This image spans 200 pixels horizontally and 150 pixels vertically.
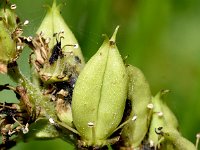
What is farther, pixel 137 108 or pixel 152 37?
pixel 152 37

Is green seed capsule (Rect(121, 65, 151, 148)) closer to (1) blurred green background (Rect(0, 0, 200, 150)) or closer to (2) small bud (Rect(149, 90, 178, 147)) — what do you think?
(2) small bud (Rect(149, 90, 178, 147))

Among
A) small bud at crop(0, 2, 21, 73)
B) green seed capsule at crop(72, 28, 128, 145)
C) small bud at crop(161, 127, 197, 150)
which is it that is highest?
small bud at crop(0, 2, 21, 73)

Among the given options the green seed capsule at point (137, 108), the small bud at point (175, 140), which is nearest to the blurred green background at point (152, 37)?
the green seed capsule at point (137, 108)

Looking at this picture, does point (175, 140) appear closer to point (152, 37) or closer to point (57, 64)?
point (57, 64)

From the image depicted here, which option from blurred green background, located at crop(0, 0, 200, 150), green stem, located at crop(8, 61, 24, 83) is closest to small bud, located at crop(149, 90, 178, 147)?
green stem, located at crop(8, 61, 24, 83)

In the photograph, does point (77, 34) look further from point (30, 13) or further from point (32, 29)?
point (32, 29)

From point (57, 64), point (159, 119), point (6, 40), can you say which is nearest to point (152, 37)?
point (159, 119)
